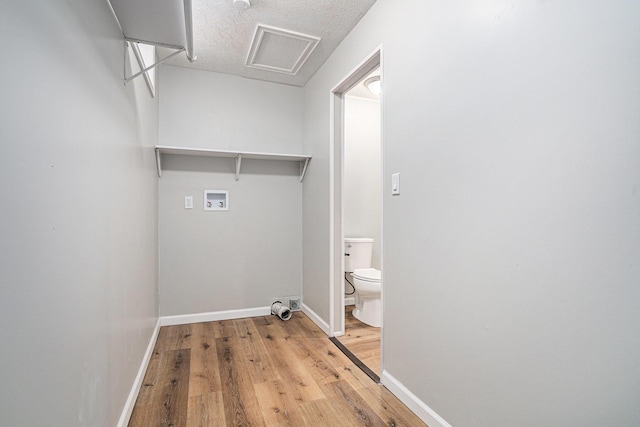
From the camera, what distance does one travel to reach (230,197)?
9.80 feet

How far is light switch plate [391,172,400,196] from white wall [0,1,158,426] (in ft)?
4.53

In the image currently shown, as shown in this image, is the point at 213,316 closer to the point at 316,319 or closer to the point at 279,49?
the point at 316,319

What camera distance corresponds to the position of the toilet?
2715 mm

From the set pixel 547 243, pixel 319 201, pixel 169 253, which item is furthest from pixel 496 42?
pixel 169 253

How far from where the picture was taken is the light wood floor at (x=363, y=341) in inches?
84.6

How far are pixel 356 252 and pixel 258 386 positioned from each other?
1661 millimetres

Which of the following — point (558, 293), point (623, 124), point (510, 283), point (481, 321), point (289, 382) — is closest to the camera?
point (623, 124)

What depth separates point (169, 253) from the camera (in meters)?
2.79

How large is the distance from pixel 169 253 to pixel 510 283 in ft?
8.73

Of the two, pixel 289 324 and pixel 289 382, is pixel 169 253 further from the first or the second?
pixel 289 382

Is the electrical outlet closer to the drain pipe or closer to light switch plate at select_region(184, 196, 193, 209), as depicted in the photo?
the drain pipe

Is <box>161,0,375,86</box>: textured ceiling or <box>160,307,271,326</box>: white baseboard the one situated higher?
<box>161,0,375,86</box>: textured ceiling

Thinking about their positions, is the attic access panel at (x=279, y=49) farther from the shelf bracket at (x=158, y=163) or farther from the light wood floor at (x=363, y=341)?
the light wood floor at (x=363, y=341)

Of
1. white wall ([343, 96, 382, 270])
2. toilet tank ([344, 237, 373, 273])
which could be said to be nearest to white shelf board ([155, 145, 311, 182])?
white wall ([343, 96, 382, 270])
